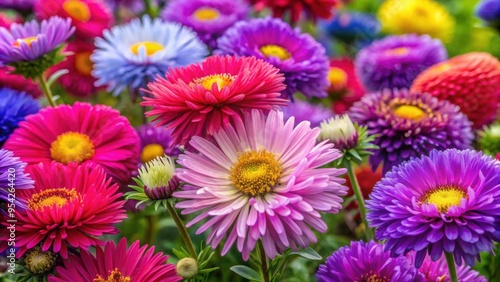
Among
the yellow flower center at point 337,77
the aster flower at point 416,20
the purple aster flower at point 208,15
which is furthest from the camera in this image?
the aster flower at point 416,20

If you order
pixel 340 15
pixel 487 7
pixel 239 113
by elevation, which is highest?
pixel 340 15

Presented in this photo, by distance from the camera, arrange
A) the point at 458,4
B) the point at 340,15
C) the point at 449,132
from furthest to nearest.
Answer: the point at 458,4 → the point at 340,15 → the point at 449,132

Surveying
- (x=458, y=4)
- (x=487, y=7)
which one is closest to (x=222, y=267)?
(x=487, y=7)

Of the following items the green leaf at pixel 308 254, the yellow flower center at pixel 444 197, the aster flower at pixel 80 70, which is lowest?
the green leaf at pixel 308 254

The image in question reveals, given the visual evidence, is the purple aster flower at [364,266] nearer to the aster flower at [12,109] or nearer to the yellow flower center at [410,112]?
the yellow flower center at [410,112]

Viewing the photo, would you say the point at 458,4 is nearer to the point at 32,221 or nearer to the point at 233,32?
the point at 233,32

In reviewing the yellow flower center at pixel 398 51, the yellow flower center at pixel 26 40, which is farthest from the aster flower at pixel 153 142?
the yellow flower center at pixel 398 51
